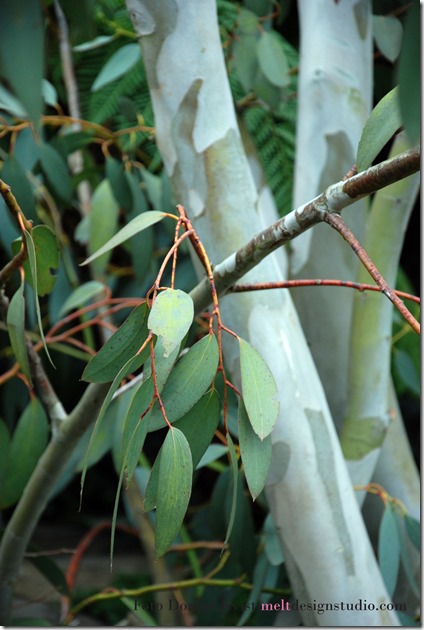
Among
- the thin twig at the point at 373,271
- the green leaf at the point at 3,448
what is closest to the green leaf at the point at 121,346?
the thin twig at the point at 373,271

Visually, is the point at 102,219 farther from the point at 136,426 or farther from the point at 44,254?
the point at 136,426

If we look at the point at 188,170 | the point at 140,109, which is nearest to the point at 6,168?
the point at 188,170

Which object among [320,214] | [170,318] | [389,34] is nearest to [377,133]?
[320,214]

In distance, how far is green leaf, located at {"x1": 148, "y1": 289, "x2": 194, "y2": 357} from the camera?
1.08 ft

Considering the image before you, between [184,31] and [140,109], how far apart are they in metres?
0.55

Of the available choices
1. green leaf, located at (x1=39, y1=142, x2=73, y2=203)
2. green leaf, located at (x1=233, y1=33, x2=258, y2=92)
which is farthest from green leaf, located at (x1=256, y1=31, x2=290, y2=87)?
green leaf, located at (x1=39, y1=142, x2=73, y2=203)

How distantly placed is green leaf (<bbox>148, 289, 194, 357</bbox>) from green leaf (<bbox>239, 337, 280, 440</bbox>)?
57 mm

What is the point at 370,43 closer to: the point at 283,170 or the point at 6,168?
the point at 283,170

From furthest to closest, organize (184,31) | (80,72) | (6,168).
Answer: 1. (80,72)
2. (6,168)
3. (184,31)

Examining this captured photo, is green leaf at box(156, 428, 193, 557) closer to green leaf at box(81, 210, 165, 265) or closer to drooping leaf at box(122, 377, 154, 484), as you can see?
drooping leaf at box(122, 377, 154, 484)

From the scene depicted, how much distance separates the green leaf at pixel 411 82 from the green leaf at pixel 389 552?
508mm

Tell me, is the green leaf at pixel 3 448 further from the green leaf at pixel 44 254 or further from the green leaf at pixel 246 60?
the green leaf at pixel 246 60

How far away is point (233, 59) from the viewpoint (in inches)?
33.6

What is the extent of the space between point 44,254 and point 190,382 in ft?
0.58
